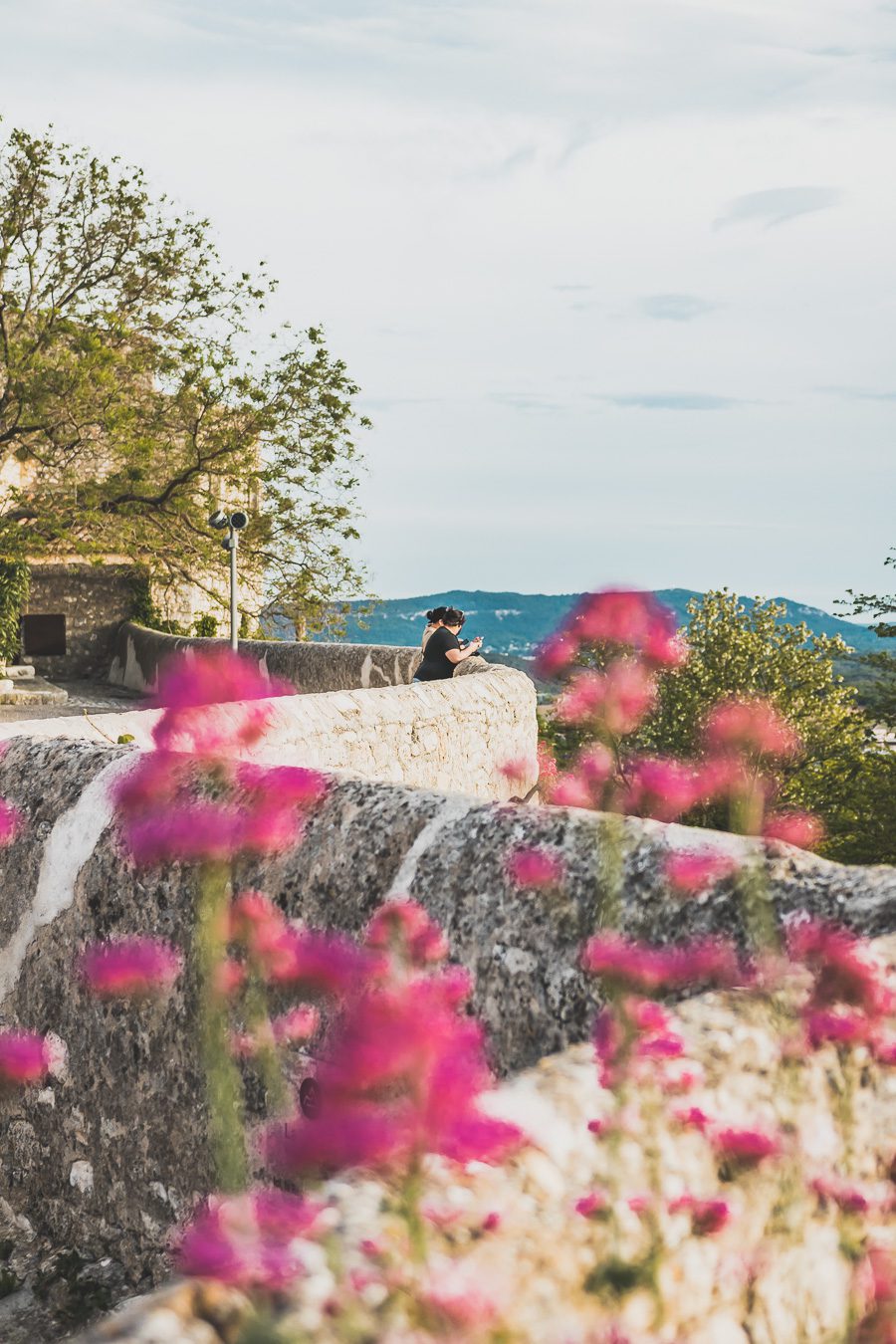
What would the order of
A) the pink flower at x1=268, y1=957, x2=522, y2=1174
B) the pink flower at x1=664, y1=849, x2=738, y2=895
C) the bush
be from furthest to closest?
the bush < the pink flower at x1=664, y1=849, x2=738, y2=895 < the pink flower at x1=268, y1=957, x2=522, y2=1174

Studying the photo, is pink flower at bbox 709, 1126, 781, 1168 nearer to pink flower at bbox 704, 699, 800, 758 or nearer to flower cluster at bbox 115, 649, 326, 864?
pink flower at bbox 704, 699, 800, 758

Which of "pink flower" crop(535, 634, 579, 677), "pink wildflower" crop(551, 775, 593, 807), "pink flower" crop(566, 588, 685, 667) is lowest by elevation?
"pink wildflower" crop(551, 775, 593, 807)

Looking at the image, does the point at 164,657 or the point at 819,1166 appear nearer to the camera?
the point at 819,1166

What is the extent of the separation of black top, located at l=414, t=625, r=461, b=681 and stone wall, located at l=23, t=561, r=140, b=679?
842 inches

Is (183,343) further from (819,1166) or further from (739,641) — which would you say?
(819,1166)

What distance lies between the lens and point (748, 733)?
2789mm

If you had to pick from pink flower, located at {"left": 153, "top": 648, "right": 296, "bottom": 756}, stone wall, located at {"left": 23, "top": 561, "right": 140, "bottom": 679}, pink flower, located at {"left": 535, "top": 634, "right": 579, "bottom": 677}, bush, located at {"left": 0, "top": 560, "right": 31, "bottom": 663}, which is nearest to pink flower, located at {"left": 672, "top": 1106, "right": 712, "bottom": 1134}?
pink flower, located at {"left": 535, "top": 634, "right": 579, "bottom": 677}

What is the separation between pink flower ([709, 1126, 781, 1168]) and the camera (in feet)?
6.63

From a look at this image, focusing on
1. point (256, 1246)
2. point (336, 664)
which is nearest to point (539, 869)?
point (256, 1246)

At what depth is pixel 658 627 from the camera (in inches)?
106

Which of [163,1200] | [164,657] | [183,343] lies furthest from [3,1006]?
[183,343]

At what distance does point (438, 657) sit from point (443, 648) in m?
0.10

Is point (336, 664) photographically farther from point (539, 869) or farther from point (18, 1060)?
point (539, 869)

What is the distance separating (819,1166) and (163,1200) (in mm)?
2430
